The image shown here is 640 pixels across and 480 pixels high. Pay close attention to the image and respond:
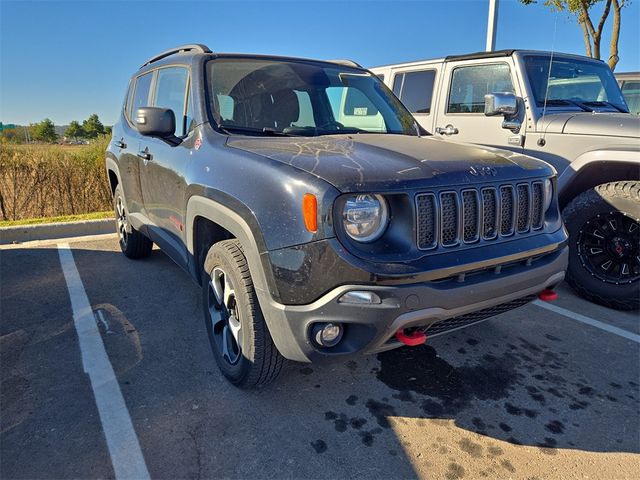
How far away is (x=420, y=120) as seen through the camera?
5.85 m

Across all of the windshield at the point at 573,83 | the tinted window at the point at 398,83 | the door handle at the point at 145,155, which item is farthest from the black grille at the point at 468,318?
the tinted window at the point at 398,83

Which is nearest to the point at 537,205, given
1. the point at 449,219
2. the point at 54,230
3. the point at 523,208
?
the point at 523,208

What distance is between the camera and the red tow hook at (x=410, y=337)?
2148 mm

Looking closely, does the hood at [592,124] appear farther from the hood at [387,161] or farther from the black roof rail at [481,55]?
the hood at [387,161]

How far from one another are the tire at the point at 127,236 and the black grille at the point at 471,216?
11.8ft

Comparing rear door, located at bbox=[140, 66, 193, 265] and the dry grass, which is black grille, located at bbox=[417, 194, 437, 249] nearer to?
rear door, located at bbox=[140, 66, 193, 265]

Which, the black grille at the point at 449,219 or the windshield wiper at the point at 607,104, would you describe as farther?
the windshield wiper at the point at 607,104

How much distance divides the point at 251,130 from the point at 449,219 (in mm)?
1455

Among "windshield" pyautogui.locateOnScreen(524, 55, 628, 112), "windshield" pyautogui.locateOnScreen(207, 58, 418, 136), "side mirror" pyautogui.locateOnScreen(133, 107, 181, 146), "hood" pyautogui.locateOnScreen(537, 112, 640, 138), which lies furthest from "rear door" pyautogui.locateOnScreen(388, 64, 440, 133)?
"side mirror" pyautogui.locateOnScreen(133, 107, 181, 146)

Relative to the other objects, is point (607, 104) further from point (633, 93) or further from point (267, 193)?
point (267, 193)

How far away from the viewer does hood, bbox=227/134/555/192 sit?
209cm

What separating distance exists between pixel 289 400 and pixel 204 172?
57.4 inches

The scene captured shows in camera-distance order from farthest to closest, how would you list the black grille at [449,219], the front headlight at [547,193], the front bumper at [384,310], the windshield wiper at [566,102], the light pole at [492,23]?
the light pole at [492,23], the windshield wiper at [566,102], the front headlight at [547,193], the black grille at [449,219], the front bumper at [384,310]

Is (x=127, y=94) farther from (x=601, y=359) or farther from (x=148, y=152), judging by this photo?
(x=601, y=359)
